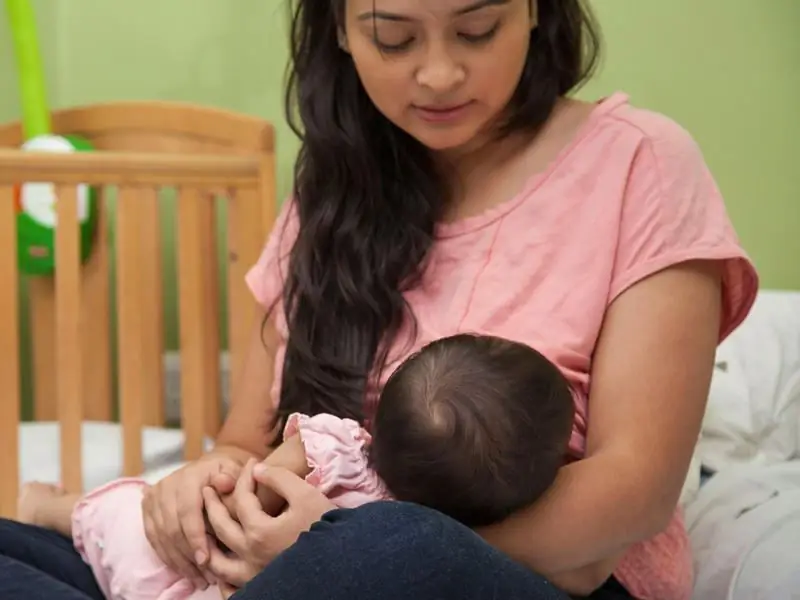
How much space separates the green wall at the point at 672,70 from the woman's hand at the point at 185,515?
0.92 m

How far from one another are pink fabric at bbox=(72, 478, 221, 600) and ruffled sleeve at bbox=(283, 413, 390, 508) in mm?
158

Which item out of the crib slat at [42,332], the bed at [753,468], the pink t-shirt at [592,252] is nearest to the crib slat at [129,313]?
the crib slat at [42,332]

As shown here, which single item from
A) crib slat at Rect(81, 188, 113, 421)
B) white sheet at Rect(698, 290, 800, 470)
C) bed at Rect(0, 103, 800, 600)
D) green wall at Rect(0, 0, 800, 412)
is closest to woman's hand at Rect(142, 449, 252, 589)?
bed at Rect(0, 103, 800, 600)

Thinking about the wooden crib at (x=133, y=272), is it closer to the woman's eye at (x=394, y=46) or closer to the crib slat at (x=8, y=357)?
the crib slat at (x=8, y=357)

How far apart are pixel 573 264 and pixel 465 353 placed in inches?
7.1

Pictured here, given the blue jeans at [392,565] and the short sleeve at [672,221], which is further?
the short sleeve at [672,221]

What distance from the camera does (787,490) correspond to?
118 cm

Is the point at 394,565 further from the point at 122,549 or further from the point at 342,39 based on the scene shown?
the point at 342,39

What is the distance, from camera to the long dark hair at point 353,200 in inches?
41.4

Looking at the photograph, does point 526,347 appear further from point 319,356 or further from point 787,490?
point 787,490

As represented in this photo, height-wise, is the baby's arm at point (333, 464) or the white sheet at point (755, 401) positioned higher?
the baby's arm at point (333, 464)

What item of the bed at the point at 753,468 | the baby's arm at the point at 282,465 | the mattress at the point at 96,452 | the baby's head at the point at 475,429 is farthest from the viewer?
the mattress at the point at 96,452

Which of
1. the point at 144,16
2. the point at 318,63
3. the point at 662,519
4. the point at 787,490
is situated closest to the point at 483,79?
the point at 318,63

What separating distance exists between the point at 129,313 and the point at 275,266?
339 millimetres
